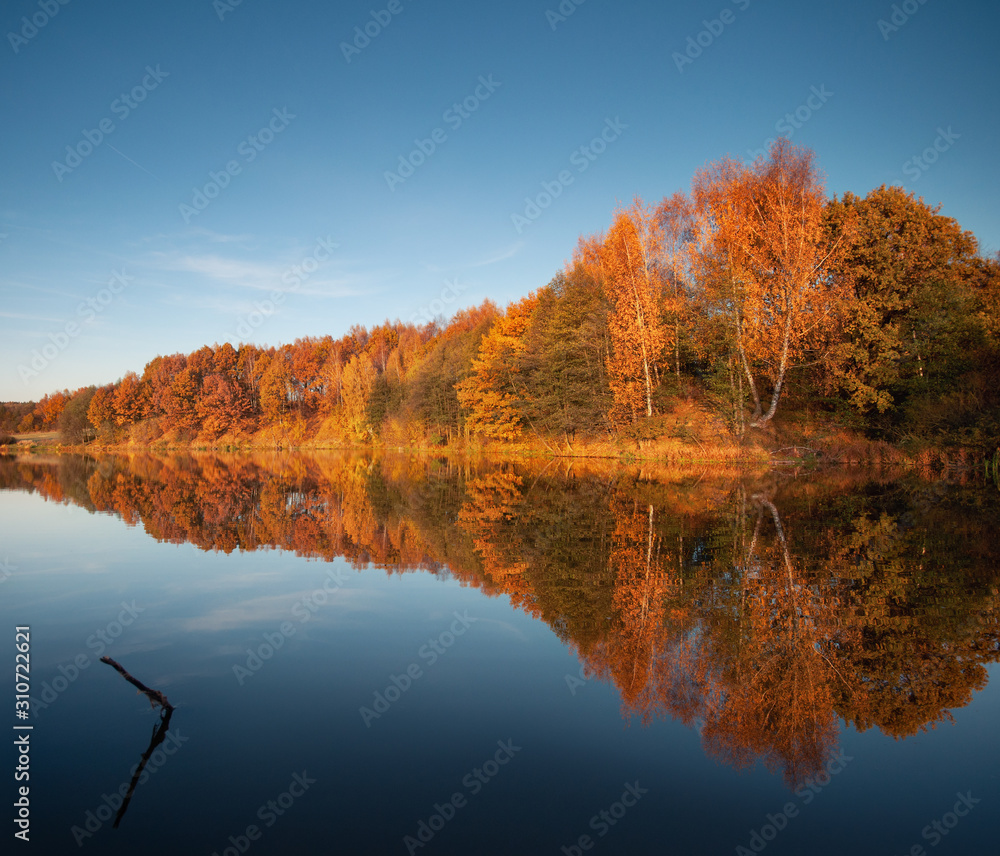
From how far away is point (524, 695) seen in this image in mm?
5340

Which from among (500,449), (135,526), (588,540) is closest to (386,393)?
(500,449)

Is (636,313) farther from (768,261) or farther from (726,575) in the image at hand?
(726,575)

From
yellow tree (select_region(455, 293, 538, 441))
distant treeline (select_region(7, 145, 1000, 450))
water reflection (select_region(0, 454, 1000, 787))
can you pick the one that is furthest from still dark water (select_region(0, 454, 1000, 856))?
yellow tree (select_region(455, 293, 538, 441))

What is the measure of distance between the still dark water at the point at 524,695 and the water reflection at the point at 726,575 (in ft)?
0.16

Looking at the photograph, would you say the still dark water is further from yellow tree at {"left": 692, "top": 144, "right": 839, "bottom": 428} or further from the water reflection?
yellow tree at {"left": 692, "top": 144, "right": 839, "bottom": 428}

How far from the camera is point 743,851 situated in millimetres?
3426

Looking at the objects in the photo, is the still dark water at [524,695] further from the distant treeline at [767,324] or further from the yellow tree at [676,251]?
the yellow tree at [676,251]

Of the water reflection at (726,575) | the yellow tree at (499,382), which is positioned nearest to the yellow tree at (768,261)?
the water reflection at (726,575)

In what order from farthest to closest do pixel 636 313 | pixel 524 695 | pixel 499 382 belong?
pixel 499 382 → pixel 636 313 → pixel 524 695

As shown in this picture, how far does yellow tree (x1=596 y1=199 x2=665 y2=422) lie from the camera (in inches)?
1218

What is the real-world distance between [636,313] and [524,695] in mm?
28096

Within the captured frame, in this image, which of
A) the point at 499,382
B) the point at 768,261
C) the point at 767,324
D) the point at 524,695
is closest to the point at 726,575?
the point at 524,695

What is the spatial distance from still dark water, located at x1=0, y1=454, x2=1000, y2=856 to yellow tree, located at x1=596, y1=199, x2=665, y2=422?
20225 mm

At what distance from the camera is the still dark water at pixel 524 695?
3656 mm
